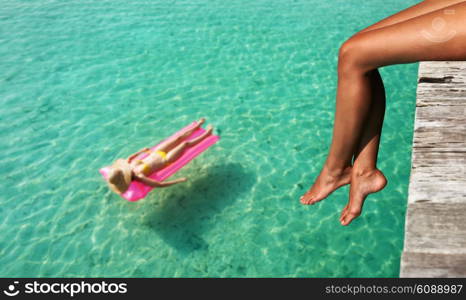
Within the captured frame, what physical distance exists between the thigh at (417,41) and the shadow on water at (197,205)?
3.03m

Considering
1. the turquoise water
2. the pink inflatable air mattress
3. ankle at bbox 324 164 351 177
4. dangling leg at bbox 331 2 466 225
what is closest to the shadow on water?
the turquoise water

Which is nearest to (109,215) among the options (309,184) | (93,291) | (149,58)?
(93,291)

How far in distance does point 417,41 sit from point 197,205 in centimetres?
344

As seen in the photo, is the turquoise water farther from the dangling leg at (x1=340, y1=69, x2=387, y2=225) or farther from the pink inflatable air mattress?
the dangling leg at (x1=340, y1=69, x2=387, y2=225)

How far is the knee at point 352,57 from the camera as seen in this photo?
205 cm

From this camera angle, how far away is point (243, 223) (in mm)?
4734

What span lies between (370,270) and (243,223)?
140cm

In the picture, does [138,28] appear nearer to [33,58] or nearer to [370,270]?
[33,58]

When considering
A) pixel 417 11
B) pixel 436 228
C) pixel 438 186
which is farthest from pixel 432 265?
pixel 417 11

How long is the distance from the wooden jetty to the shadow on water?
3.00m

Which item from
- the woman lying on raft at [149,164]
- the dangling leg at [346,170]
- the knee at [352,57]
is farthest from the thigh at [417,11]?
the woman lying on raft at [149,164]

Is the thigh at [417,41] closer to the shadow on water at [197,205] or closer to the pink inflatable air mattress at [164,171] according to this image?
the pink inflatable air mattress at [164,171]

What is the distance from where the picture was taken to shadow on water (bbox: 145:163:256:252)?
459 cm

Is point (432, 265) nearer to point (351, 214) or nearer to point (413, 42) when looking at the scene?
point (413, 42)
